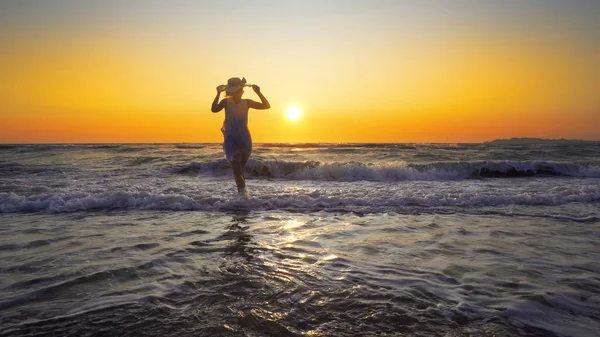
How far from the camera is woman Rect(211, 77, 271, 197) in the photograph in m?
7.50

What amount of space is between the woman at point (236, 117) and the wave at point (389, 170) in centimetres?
643

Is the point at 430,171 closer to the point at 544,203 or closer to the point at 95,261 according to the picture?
the point at 544,203

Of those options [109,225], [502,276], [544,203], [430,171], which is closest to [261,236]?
[109,225]

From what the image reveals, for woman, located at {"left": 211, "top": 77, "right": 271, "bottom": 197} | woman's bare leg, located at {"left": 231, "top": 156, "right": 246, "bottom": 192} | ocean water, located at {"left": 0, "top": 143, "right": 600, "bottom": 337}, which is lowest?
ocean water, located at {"left": 0, "top": 143, "right": 600, "bottom": 337}

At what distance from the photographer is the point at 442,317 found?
2479 mm

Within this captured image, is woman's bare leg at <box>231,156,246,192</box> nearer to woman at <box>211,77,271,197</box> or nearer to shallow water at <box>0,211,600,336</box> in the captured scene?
woman at <box>211,77,271,197</box>

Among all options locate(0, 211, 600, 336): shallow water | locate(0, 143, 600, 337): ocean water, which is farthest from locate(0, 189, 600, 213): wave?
locate(0, 211, 600, 336): shallow water

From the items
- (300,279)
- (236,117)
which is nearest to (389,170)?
(236,117)

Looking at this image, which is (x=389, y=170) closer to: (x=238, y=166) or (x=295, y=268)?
(x=238, y=166)

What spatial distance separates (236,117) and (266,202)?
198cm

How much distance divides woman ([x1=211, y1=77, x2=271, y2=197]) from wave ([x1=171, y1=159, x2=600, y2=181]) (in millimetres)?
6426

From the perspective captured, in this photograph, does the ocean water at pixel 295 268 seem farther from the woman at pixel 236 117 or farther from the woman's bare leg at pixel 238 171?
the woman at pixel 236 117

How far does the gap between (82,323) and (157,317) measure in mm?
467

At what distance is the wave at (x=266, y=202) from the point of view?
23.8 feet
